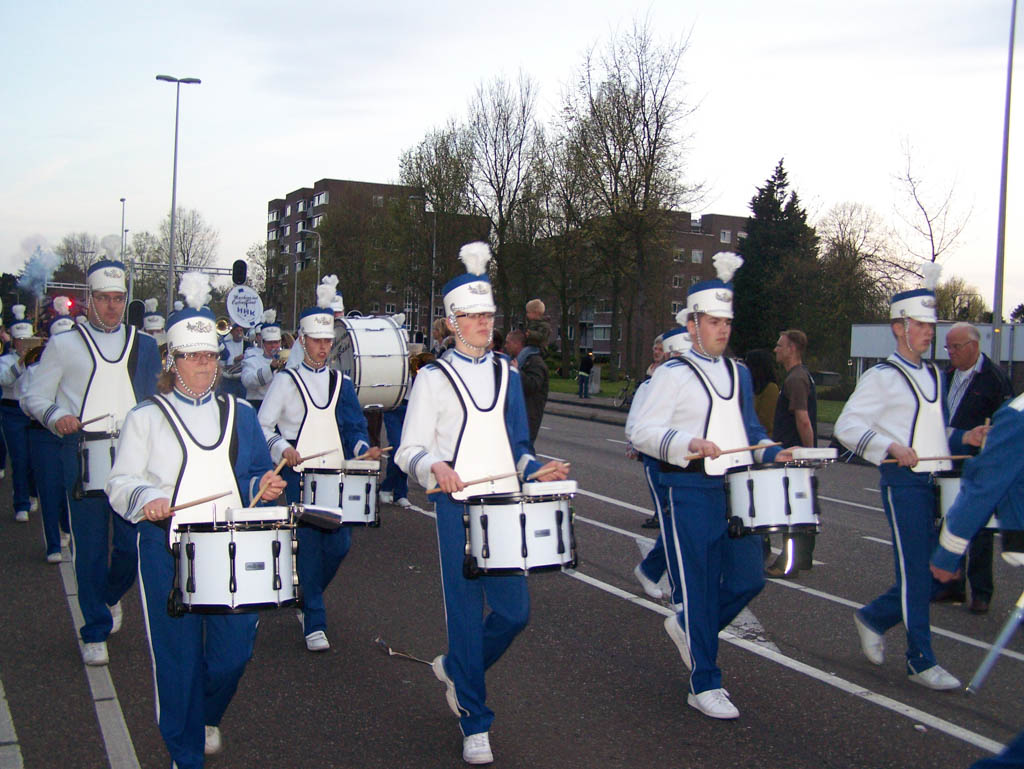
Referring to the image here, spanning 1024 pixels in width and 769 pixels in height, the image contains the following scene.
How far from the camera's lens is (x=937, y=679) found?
5.64 meters

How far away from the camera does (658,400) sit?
17.7 ft

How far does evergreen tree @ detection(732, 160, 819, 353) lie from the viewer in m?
58.9

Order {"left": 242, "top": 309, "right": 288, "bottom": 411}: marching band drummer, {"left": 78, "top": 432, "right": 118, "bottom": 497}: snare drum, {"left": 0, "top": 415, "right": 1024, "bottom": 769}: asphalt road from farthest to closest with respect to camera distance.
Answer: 1. {"left": 242, "top": 309, "right": 288, "bottom": 411}: marching band drummer
2. {"left": 78, "top": 432, "right": 118, "bottom": 497}: snare drum
3. {"left": 0, "top": 415, "right": 1024, "bottom": 769}: asphalt road

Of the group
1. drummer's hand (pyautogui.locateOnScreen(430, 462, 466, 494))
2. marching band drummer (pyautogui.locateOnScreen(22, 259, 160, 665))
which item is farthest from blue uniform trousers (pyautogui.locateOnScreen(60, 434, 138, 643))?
drummer's hand (pyautogui.locateOnScreen(430, 462, 466, 494))

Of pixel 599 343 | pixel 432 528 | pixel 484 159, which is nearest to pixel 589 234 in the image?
pixel 484 159

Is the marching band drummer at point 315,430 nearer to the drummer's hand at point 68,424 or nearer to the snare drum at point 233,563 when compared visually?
the drummer's hand at point 68,424

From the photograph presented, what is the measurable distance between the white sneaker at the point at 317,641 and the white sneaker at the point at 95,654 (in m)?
1.16

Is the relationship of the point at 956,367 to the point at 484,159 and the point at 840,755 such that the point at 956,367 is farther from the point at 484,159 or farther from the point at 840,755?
the point at 484,159

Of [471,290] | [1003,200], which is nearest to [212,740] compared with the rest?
[471,290]

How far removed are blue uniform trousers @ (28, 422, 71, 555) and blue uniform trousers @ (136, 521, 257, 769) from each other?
3.36m

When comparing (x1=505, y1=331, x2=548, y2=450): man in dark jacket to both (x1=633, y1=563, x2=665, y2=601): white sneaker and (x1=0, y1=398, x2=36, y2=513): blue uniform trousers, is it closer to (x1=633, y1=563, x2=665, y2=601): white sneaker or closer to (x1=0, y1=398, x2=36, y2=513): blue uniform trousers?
(x1=633, y1=563, x2=665, y2=601): white sneaker

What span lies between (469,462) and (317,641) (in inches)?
84.7

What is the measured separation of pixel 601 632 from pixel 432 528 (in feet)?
13.8

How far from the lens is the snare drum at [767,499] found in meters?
5.16
